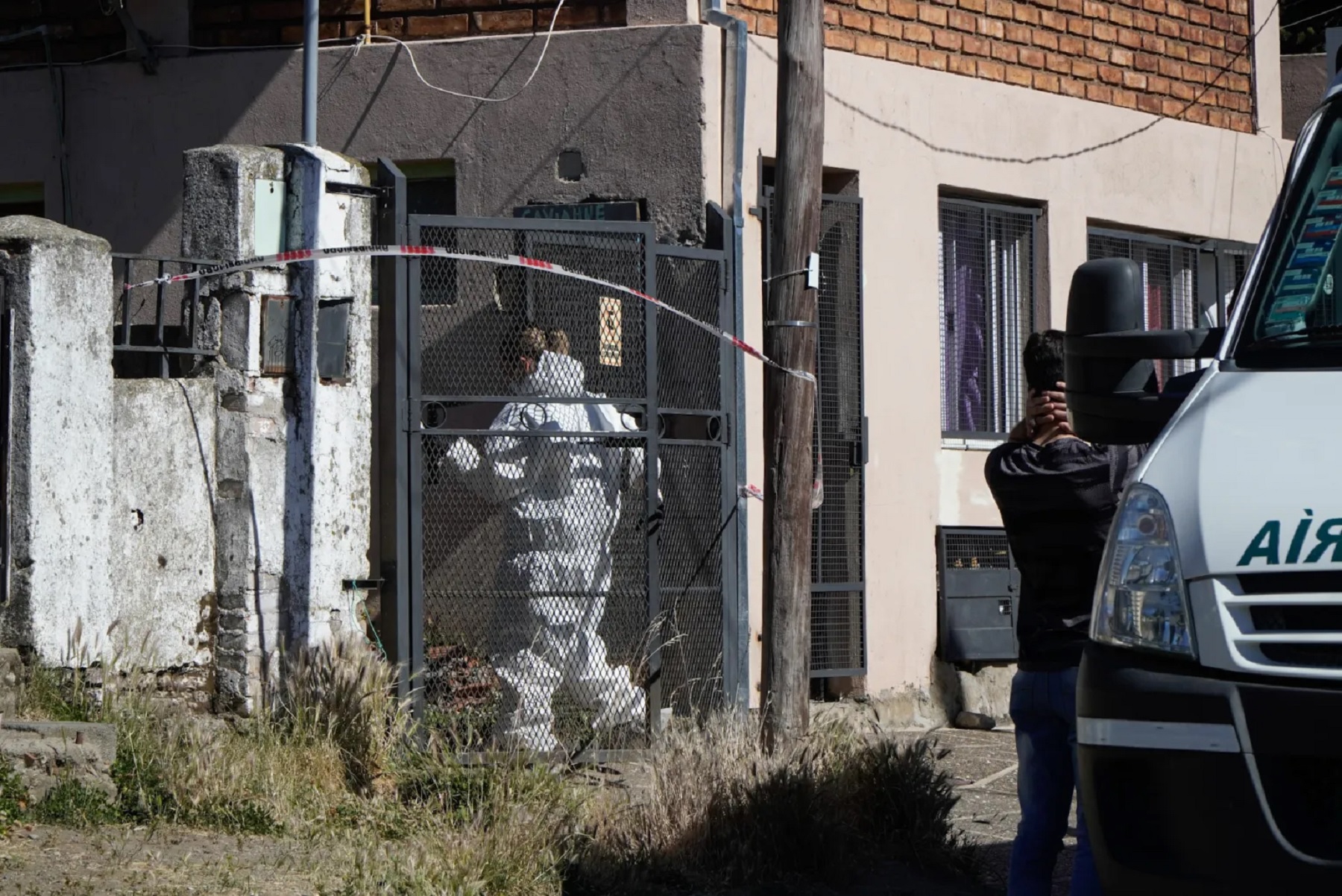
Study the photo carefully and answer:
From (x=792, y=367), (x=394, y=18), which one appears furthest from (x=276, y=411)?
(x=394, y=18)

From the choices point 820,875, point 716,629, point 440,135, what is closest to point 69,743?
point 820,875

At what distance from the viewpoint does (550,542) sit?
8.30 meters

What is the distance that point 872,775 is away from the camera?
6.94 m

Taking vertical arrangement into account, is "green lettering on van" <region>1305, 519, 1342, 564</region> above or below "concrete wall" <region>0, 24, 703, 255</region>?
below

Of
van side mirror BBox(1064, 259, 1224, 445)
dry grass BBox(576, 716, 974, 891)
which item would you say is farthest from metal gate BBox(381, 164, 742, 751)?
van side mirror BBox(1064, 259, 1224, 445)

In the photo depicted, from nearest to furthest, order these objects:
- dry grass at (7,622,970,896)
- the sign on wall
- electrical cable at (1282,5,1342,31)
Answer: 1. dry grass at (7,622,970,896)
2. the sign on wall
3. electrical cable at (1282,5,1342,31)

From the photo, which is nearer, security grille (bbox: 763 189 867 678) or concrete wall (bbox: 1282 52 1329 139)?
security grille (bbox: 763 189 867 678)

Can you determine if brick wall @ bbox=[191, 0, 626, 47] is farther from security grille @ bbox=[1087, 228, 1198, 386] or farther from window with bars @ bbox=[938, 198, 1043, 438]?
security grille @ bbox=[1087, 228, 1198, 386]

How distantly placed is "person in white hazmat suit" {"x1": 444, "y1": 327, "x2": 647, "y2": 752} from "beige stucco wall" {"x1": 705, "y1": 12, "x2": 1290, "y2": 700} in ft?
4.60

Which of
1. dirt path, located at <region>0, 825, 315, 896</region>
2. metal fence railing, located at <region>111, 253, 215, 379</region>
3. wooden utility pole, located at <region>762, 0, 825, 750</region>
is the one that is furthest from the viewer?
metal fence railing, located at <region>111, 253, 215, 379</region>

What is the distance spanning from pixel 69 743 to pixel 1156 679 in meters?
4.44

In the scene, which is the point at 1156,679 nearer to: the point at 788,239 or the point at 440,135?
the point at 788,239

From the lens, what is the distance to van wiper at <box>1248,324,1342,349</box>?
4105 mm

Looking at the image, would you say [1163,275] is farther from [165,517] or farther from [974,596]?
[165,517]
